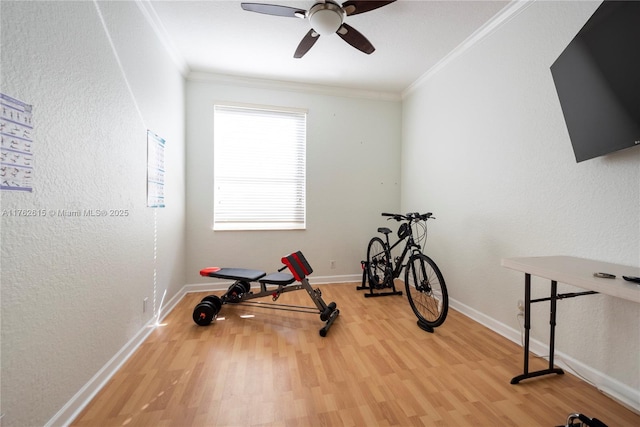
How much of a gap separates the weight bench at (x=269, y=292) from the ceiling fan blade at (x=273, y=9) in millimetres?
1996

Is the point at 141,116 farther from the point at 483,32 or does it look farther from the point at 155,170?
the point at 483,32

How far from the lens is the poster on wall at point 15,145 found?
96cm

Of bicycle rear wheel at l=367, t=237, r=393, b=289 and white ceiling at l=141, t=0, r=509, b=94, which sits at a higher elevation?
white ceiling at l=141, t=0, r=509, b=94

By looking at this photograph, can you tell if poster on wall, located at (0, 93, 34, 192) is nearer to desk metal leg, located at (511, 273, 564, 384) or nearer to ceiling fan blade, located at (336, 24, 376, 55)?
ceiling fan blade, located at (336, 24, 376, 55)

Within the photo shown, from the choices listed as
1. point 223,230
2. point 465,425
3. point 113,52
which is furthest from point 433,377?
point 113,52

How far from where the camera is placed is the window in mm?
3318

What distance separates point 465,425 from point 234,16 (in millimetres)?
3338

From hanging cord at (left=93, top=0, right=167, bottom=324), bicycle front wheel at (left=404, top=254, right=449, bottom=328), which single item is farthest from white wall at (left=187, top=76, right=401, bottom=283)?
bicycle front wheel at (left=404, top=254, right=449, bottom=328)

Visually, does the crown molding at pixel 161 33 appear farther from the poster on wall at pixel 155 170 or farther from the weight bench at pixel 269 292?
the weight bench at pixel 269 292

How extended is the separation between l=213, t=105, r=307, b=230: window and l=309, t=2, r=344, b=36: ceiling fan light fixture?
1.59 metres

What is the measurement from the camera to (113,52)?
1.63 m

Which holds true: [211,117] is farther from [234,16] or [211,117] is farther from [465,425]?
[465,425]

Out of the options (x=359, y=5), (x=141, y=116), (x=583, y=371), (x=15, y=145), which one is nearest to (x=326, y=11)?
(x=359, y=5)

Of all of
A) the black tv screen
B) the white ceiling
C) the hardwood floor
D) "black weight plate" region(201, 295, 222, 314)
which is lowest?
the hardwood floor
